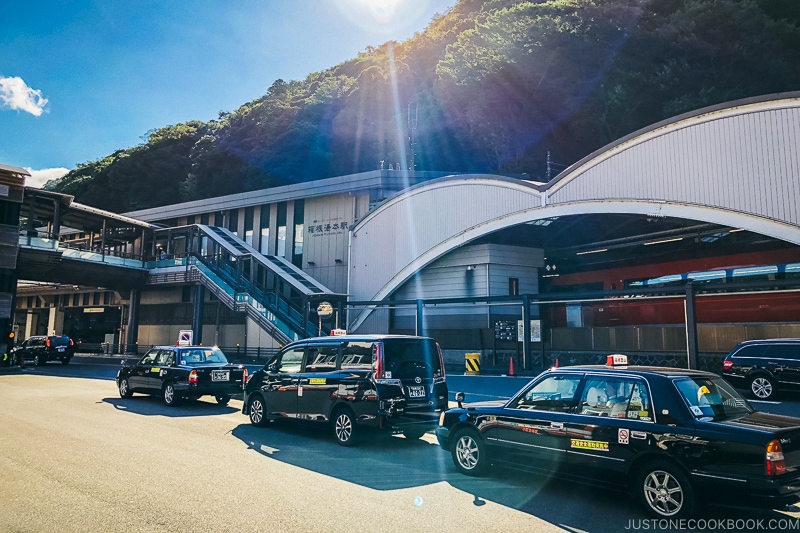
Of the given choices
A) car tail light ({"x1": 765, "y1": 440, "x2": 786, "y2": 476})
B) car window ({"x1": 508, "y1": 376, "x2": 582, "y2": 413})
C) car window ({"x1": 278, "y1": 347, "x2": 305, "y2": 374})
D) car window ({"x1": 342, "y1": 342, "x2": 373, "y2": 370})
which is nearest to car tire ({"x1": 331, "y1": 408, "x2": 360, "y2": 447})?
car window ({"x1": 342, "y1": 342, "x2": 373, "y2": 370})

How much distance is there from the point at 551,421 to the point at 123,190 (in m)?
77.5

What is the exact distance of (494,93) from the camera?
157 feet

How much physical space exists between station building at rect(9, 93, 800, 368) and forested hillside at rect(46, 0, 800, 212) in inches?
670

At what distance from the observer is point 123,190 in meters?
73.9

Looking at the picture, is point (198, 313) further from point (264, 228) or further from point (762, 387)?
point (762, 387)

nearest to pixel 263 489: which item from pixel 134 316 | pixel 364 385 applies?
pixel 364 385

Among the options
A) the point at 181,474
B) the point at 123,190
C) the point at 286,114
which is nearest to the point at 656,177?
the point at 181,474

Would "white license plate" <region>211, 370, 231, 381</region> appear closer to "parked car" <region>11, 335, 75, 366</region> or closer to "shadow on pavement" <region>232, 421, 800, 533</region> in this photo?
"shadow on pavement" <region>232, 421, 800, 533</region>

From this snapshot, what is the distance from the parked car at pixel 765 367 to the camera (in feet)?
49.8

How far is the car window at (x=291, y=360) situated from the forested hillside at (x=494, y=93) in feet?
118

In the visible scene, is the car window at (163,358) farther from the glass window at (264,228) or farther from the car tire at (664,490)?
the glass window at (264,228)

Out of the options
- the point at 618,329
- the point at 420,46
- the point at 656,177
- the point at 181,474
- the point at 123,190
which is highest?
the point at 420,46

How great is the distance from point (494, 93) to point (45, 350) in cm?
3709

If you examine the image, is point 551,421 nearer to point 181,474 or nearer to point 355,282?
point 181,474
